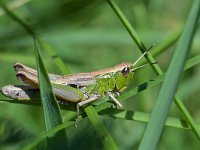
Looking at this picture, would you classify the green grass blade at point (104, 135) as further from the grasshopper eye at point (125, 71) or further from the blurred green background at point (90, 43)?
the grasshopper eye at point (125, 71)

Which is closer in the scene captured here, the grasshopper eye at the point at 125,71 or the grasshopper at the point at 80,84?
the grasshopper at the point at 80,84

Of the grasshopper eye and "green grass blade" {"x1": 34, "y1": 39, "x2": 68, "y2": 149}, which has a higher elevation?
the grasshopper eye

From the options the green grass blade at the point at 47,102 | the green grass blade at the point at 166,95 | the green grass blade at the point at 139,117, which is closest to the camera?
the green grass blade at the point at 166,95

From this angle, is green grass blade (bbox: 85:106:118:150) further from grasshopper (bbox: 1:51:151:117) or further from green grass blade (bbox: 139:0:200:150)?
grasshopper (bbox: 1:51:151:117)

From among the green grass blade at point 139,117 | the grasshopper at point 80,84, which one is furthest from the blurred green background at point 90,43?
the green grass blade at point 139,117

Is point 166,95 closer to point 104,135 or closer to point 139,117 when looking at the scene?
point 104,135

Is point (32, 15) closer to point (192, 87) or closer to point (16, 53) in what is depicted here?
point (16, 53)

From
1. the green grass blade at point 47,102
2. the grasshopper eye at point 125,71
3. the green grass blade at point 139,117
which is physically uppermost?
the grasshopper eye at point 125,71

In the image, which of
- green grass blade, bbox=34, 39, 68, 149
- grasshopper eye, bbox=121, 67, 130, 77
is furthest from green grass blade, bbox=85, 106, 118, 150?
grasshopper eye, bbox=121, 67, 130, 77
